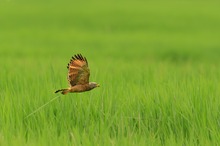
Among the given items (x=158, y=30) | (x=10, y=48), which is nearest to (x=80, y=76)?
(x=10, y=48)

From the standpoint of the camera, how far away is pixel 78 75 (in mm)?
3615

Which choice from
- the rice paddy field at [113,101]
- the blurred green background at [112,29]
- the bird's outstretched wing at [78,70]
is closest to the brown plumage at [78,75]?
the bird's outstretched wing at [78,70]

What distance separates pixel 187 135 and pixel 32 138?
1.23m

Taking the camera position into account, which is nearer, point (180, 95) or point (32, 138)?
point (32, 138)

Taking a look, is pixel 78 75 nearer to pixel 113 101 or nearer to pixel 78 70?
pixel 78 70

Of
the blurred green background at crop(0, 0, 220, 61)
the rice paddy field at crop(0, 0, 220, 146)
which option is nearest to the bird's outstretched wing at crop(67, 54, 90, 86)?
the rice paddy field at crop(0, 0, 220, 146)

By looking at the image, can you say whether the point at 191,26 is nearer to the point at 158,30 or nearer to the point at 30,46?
the point at 158,30

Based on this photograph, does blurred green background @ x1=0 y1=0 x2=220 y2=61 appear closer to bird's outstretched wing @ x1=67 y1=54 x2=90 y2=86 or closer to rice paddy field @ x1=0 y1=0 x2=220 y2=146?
rice paddy field @ x1=0 y1=0 x2=220 y2=146

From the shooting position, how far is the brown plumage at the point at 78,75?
3.57 m

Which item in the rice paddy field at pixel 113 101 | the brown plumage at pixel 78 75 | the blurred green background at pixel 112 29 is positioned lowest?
the rice paddy field at pixel 113 101

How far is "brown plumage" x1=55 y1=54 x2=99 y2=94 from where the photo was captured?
3572 mm

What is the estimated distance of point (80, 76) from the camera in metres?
3.62

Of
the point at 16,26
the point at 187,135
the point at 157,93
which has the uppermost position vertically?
the point at 16,26

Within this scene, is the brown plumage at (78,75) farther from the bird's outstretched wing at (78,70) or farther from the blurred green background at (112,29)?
the blurred green background at (112,29)
